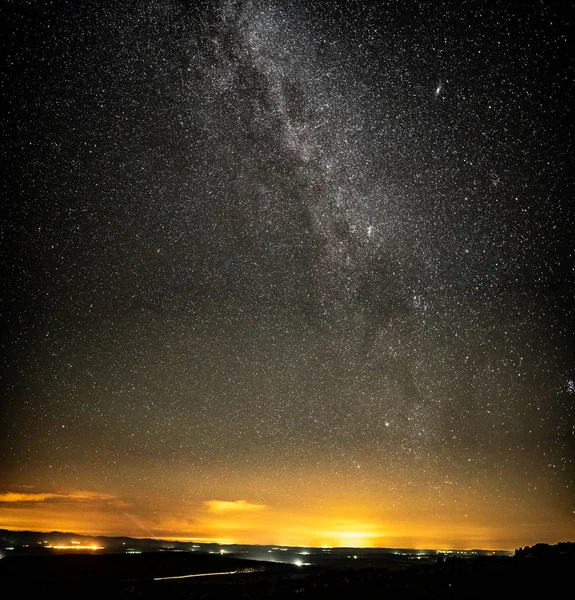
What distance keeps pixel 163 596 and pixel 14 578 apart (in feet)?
30.1

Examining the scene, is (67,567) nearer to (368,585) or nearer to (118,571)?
(118,571)

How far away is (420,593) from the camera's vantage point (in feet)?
43.3

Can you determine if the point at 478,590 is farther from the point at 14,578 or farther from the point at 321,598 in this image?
the point at 14,578

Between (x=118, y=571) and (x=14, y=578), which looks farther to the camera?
(x=118, y=571)

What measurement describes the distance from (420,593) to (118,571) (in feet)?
63.9

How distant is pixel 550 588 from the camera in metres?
11.3

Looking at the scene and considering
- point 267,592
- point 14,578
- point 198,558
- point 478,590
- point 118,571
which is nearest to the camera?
point 478,590

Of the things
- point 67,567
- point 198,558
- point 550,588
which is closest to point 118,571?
point 67,567

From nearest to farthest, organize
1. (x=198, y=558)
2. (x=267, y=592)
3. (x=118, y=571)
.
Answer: (x=267, y=592)
(x=118, y=571)
(x=198, y=558)

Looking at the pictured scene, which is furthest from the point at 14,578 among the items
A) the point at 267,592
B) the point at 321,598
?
the point at 321,598

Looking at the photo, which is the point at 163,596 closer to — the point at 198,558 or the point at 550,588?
the point at 550,588

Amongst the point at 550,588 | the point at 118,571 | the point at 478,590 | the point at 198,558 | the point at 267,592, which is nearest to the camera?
the point at 550,588

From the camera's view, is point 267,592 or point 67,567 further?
point 67,567

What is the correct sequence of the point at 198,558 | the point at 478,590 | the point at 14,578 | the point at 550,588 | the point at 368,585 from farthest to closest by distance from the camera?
the point at 198,558 < the point at 14,578 < the point at 368,585 < the point at 478,590 < the point at 550,588
